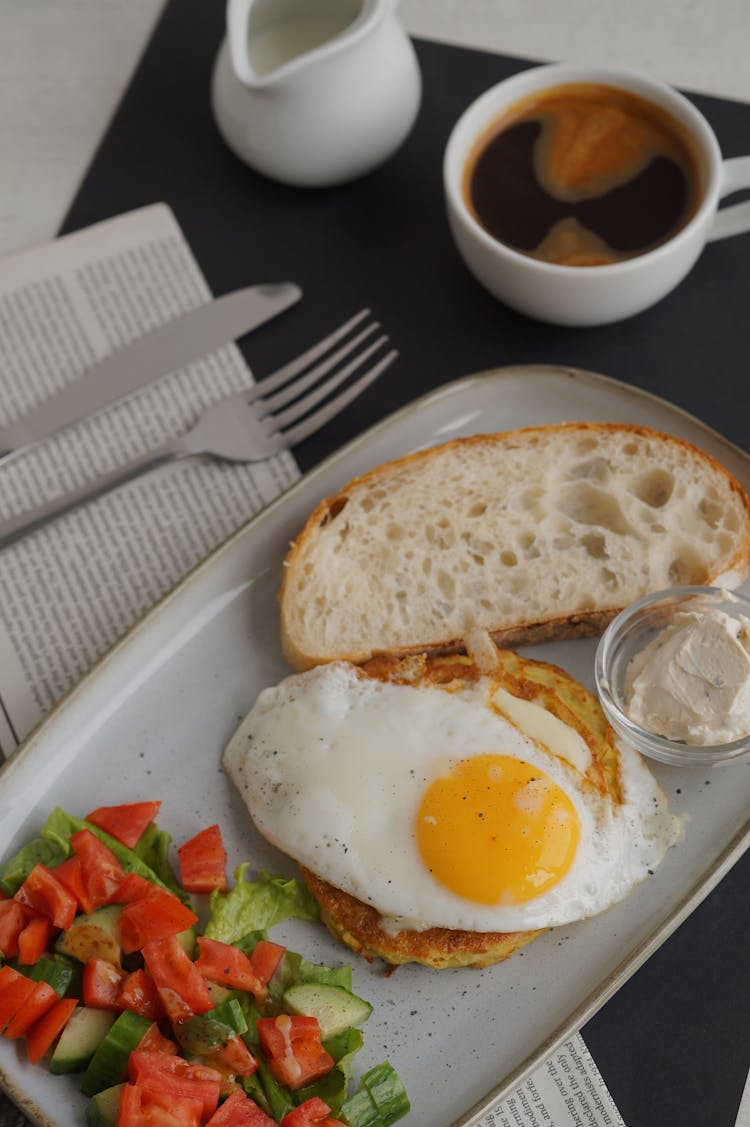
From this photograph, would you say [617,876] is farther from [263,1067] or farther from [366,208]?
[366,208]

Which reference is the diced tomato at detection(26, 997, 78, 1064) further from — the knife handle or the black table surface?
the black table surface

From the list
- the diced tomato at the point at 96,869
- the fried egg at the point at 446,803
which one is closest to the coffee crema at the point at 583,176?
the fried egg at the point at 446,803

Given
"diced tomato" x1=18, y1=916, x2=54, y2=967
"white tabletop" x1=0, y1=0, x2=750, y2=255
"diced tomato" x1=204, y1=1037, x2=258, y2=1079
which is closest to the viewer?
"diced tomato" x1=204, y1=1037, x2=258, y2=1079

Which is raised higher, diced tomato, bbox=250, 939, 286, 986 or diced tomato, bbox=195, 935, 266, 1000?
diced tomato, bbox=195, 935, 266, 1000

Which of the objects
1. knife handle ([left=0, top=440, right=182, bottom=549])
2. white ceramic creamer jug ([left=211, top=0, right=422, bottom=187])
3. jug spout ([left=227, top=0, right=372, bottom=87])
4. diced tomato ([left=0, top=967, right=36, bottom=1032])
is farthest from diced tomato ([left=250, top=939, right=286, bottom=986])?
jug spout ([left=227, top=0, right=372, bottom=87])

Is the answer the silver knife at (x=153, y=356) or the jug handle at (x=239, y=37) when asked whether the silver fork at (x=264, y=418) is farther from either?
the jug handle at (x=239, y=37)

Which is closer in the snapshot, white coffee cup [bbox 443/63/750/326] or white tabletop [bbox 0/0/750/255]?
white coffee cup [bbox 443/63/750/326]
